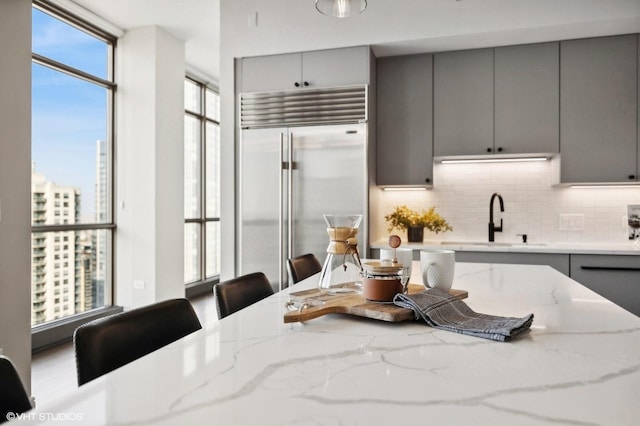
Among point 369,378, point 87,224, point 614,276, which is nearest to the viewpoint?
point 369,378

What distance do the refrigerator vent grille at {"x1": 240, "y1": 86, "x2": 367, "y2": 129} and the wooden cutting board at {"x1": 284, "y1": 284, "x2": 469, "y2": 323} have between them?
2431mm

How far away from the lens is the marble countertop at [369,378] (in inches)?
25.6

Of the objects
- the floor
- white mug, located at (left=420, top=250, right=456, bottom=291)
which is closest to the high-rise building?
the floor

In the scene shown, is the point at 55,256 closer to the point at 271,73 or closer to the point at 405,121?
the point at 271,73

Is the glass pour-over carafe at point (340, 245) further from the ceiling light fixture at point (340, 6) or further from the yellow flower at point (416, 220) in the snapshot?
the yellow flower at point (416, 220)

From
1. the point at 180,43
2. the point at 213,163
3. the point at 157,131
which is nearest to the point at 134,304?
the point at 157,131

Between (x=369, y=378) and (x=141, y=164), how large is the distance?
4.45 metres

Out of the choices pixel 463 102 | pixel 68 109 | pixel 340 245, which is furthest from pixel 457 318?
pixel 68 109

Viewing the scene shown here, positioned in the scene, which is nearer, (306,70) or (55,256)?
(306,70)

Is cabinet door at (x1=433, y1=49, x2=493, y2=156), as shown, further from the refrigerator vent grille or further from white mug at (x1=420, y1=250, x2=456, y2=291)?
white mug at (x1=420, y1=250, x2=456, y2=291)

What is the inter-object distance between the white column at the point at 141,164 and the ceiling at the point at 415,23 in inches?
24.2

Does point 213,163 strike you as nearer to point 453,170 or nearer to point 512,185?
point 453,170

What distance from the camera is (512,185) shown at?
3887 millimetres

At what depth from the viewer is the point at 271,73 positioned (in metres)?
3.80
